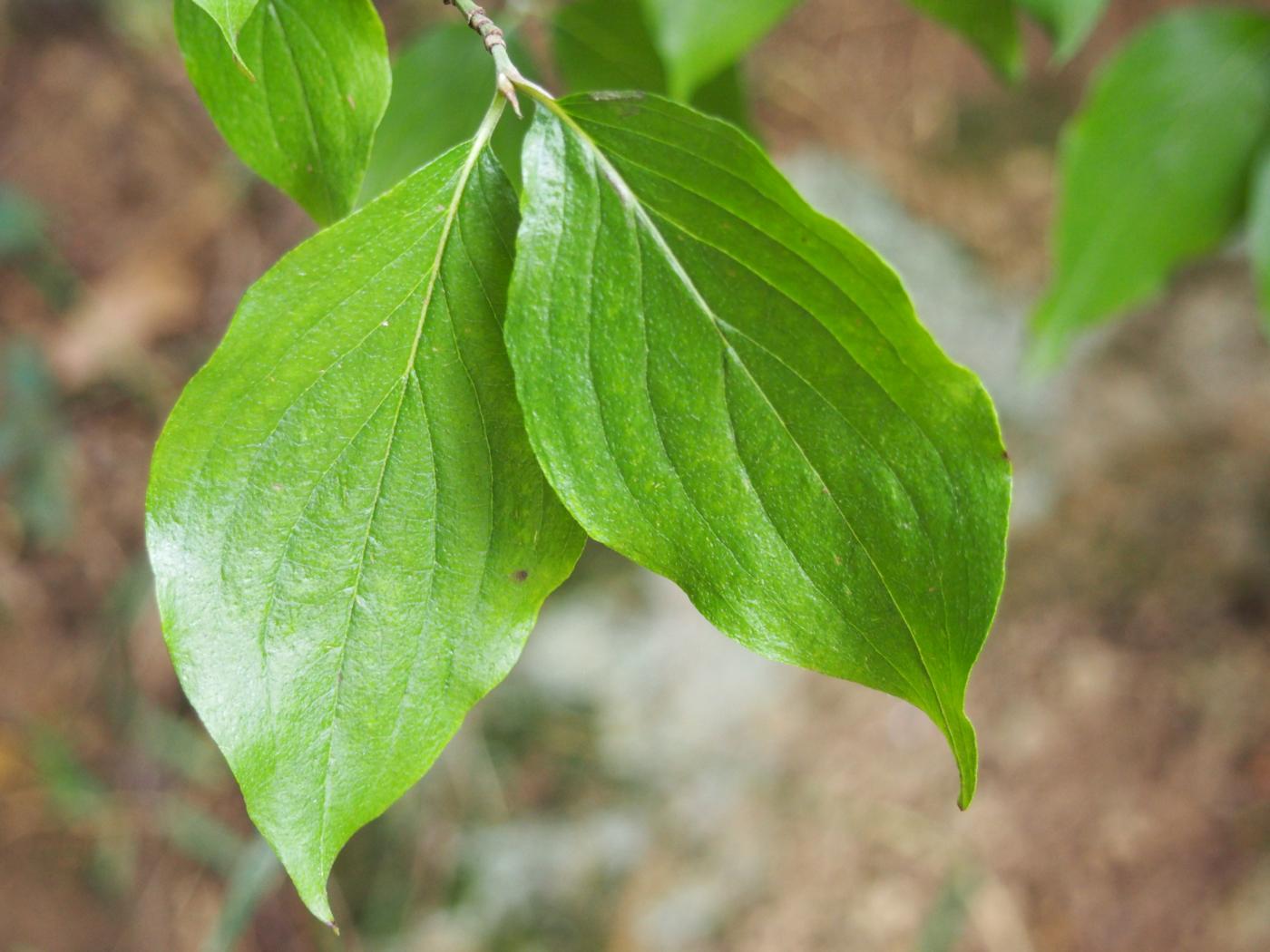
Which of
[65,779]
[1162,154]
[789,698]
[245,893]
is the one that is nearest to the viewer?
[1162,154]

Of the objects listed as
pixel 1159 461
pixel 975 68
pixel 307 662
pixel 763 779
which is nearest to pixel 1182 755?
pixel 1159 461

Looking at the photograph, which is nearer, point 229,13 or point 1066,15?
point 229,13

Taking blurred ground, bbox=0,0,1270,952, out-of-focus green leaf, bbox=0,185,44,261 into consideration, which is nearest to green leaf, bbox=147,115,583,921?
blurred ground, bbox=0,0,1270,952

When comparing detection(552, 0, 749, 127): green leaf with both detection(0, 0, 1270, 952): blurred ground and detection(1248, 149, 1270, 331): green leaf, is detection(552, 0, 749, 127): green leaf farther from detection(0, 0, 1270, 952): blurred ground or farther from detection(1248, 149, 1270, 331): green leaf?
detection(0, 0, 1270, 952): blurred ground

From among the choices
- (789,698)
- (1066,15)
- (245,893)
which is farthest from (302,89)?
(789,698)

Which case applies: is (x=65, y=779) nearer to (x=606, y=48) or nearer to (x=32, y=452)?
(x=32, y=452)

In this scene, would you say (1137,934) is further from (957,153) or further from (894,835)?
(957,153)
